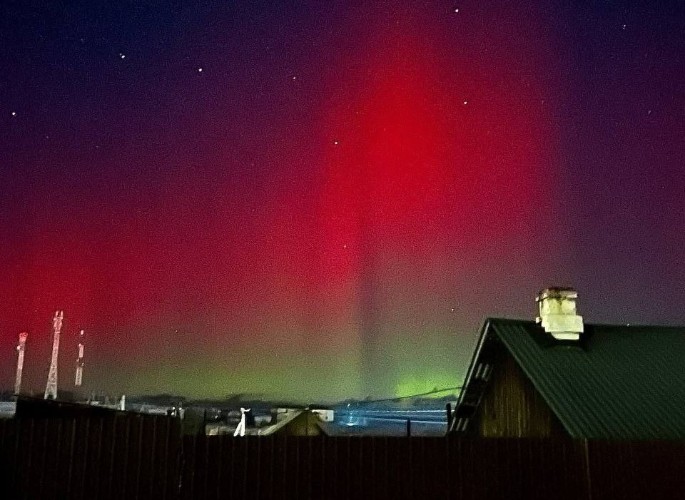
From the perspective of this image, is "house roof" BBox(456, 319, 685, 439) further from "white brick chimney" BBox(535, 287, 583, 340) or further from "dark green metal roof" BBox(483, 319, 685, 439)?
"white brick chimney" BBox(535, 287, 583, 340)

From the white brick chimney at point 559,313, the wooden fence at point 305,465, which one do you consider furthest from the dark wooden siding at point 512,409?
the wooden fence at point 305,465

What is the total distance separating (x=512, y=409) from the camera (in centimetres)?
1867

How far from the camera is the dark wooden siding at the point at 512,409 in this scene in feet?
55.9

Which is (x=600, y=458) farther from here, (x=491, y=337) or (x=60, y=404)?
(x=60, y=404)

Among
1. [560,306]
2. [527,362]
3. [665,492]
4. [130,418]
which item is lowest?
[665,492]

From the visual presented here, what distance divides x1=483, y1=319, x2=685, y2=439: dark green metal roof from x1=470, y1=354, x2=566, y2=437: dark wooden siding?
28.7 inches

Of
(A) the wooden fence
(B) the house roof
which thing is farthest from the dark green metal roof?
(A) the wooden fence

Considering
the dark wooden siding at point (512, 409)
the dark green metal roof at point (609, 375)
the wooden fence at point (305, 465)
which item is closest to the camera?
the wooden fence at point (305, 465)

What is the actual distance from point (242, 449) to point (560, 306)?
35.9 feet

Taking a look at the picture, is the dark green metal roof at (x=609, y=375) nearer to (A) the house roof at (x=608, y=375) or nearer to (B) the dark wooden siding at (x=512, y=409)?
(A) the house roof at (x=608, y=375)

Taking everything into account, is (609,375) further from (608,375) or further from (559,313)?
(559,313)

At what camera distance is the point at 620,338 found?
19766 mm

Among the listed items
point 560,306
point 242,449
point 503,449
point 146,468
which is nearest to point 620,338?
point 560,306

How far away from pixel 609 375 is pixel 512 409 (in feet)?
8.76
